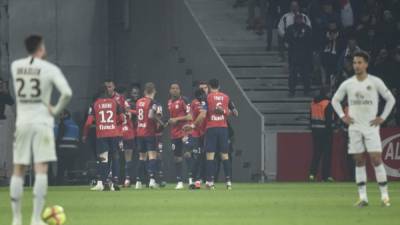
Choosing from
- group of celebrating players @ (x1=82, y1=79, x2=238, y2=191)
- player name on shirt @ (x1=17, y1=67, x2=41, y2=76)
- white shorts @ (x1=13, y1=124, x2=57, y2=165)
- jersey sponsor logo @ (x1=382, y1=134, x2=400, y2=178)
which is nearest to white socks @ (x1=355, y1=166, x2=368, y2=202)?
white shorts @ (x1=13, y1=124, x2=57, y2=165)

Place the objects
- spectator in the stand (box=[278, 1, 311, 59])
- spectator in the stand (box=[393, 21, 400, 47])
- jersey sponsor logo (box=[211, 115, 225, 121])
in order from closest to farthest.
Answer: jersey sponsor logo (box=[211, 115, 225, 121]) < spectator in the stand (box=[393, 21, 400, 47]) < spectator in the stand (box=[278, 1, 311, 59])

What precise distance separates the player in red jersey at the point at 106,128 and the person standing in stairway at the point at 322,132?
6.88 m

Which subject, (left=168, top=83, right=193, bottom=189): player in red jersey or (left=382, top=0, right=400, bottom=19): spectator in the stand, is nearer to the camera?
(left=168, top=83, right=193, bottom=189): player in red jersey

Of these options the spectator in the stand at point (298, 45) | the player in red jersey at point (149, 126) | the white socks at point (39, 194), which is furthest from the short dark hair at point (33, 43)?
the spectator in the stand at point (298, 45)

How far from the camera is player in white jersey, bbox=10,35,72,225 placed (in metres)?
17.1

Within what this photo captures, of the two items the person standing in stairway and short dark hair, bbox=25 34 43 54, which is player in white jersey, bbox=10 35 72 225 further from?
the person standing in stairway

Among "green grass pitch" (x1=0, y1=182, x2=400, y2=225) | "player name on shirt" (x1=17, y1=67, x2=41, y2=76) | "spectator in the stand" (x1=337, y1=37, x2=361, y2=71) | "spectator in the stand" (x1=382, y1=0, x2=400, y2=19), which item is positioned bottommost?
"green grass pitch" (x1=0, y1=182, x2=400, y2=225)

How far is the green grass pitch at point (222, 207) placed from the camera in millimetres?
19484

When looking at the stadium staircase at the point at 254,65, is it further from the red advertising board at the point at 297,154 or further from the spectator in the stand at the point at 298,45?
the red advertising board at the point at 297,154

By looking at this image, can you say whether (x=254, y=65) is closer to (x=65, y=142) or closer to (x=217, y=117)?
(x=65, y=142)

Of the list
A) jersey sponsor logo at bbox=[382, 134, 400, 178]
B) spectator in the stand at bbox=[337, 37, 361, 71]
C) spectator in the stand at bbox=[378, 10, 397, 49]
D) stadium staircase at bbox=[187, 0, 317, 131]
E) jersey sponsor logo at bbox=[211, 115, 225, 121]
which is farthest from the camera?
stadium staircase at bbox=[187, 0, 317, 131]

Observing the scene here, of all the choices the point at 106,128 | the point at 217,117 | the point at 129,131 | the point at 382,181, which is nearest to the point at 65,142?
the point at 129,131

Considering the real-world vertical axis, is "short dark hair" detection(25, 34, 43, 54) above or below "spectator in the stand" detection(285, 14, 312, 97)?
below

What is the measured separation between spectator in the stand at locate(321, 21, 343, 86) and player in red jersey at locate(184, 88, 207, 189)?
7109mm
